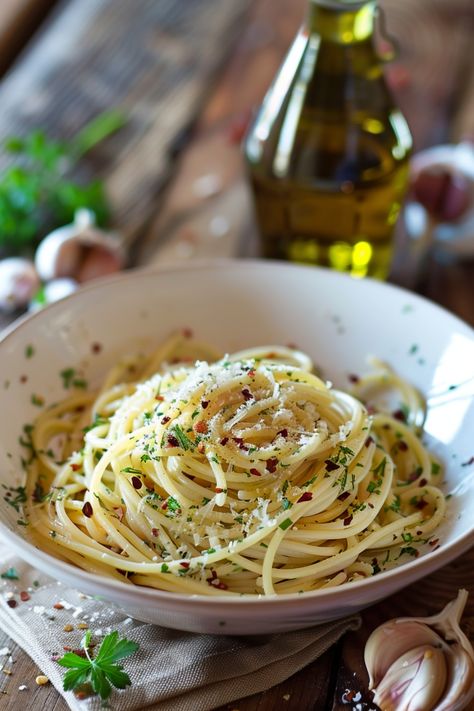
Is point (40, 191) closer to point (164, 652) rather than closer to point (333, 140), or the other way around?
point (333, 140)

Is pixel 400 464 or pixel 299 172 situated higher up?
pixel 299 172

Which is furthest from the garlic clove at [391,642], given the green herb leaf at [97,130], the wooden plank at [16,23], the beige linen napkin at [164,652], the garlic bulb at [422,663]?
the wooden plank at [16,23]

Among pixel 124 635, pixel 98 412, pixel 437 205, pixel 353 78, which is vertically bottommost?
pixel 437 205

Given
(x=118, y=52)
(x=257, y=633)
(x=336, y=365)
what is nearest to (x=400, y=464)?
(x=336, y=365)

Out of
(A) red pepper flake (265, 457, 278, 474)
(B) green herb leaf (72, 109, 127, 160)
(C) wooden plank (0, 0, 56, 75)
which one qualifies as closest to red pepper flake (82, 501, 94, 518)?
(A) red pepper flake (265, 457, 278, 474)

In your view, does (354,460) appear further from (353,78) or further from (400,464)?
(353,78)

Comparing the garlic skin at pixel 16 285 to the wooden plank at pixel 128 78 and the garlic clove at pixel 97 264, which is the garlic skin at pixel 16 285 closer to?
the garlic clove at pixel 97 264
